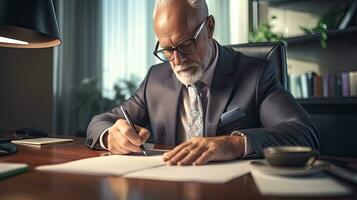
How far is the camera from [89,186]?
738mm

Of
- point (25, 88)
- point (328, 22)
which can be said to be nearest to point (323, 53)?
point (328, 22)

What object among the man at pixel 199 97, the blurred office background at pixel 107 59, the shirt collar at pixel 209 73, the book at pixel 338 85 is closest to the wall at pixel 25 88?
the blurred office background at pixel 107 59

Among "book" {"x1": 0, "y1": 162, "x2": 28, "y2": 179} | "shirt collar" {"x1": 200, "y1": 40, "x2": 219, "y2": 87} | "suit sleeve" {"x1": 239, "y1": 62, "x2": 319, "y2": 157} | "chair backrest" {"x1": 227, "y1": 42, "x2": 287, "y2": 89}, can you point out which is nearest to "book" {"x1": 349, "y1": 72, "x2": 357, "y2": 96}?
"chair backrest" {"x1": 227, "y1": 42, "x2": 287, "y2": 89}

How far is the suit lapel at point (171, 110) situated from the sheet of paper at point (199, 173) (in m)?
0.62

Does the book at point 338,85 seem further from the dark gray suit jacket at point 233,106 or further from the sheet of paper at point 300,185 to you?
the sheet of paper at point 300,185

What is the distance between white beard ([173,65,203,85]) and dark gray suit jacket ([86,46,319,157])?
0.22 ft

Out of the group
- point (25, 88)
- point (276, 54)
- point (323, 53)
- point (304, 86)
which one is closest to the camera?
point (276, 54)

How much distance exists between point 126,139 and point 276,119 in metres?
0.52

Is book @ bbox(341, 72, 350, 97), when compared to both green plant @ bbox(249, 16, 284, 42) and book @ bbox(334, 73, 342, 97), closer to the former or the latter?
book @ bbox(334, 73, 342, 97)

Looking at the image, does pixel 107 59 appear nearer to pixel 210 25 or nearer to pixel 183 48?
→ pixel 210 25

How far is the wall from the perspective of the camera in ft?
11.2

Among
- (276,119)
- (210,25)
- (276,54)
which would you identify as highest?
(210,25)

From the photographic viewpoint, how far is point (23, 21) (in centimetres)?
134

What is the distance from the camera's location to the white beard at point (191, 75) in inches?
58.7
